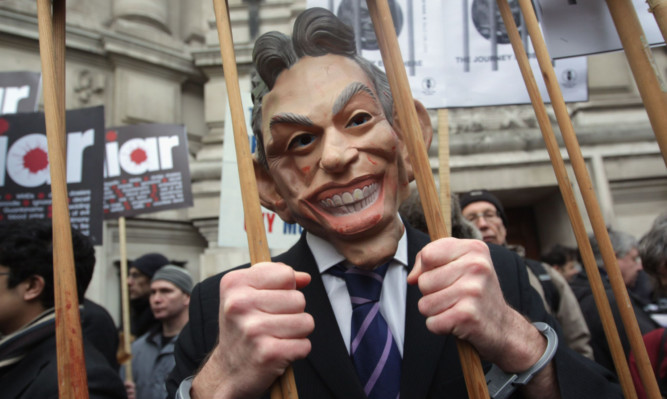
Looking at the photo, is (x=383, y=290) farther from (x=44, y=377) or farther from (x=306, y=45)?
(x=44, y=377)

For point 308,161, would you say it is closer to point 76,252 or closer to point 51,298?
point 76,252

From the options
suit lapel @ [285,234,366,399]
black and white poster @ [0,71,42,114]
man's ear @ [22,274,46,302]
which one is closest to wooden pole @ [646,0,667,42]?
suit lapel @ [285,234,366,399]

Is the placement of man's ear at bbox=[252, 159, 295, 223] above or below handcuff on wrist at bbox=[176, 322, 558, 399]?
above

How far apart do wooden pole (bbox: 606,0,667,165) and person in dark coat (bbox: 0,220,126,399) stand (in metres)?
1.55

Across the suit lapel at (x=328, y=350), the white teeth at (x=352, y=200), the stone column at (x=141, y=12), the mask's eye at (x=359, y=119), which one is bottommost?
the suit lapel at (x=328, y=350)

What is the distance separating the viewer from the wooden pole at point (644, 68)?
94 centimetres

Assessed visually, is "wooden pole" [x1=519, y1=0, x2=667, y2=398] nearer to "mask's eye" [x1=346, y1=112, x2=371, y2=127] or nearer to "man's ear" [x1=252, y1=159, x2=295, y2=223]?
"mask's eye" [x1=346, y1=112, x2=371, y2=127]

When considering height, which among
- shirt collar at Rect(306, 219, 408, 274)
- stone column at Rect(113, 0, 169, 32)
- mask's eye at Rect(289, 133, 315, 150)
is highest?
stone column at Rect(113, 0, 169, 32)

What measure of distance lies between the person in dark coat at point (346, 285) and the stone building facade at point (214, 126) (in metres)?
4.21

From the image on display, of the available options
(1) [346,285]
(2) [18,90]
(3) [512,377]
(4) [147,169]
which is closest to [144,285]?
(4) [147,169]

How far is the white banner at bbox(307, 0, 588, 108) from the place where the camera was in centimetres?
206

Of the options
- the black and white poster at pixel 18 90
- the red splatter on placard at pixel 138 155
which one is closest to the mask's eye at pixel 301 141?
the black and white poster at pixel 18 90

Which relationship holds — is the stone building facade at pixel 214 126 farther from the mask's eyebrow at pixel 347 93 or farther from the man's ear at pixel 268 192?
the mask's eyebrow at pixel 347 93

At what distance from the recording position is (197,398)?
904mm
